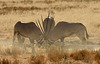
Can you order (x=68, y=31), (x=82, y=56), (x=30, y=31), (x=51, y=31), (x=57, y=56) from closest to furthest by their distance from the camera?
1. (x=57, y=56)
2. (x=82, y=56)
3. (x=30, y=31)
4. (x=68, y=31)
5. (x=51, y=31)

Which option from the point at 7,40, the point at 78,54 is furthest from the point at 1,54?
the point at 7,40

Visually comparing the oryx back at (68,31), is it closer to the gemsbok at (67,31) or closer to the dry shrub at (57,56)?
the gemsbok at (67,31)

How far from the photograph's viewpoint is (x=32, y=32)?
12688 mm

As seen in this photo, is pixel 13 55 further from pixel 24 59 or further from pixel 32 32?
pixel 32 32

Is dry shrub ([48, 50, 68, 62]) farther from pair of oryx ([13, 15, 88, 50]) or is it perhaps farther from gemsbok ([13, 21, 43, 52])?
pair of oryx ([13, 15, 88, 50])

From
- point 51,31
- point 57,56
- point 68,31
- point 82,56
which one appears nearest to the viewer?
point 57,56

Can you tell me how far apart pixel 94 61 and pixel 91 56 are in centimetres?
38

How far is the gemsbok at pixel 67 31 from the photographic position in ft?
42.2

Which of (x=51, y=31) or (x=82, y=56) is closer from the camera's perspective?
(x=82, y=56)

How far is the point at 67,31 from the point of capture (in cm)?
1295

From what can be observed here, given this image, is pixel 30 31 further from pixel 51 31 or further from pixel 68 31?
pixel 68 31

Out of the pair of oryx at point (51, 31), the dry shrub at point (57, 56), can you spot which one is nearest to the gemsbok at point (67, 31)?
the pair of oryx at point (51, 31)

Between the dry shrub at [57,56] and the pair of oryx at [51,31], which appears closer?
the dry shrub at [57,56]

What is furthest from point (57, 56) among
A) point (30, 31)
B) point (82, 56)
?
point (30, 31)
